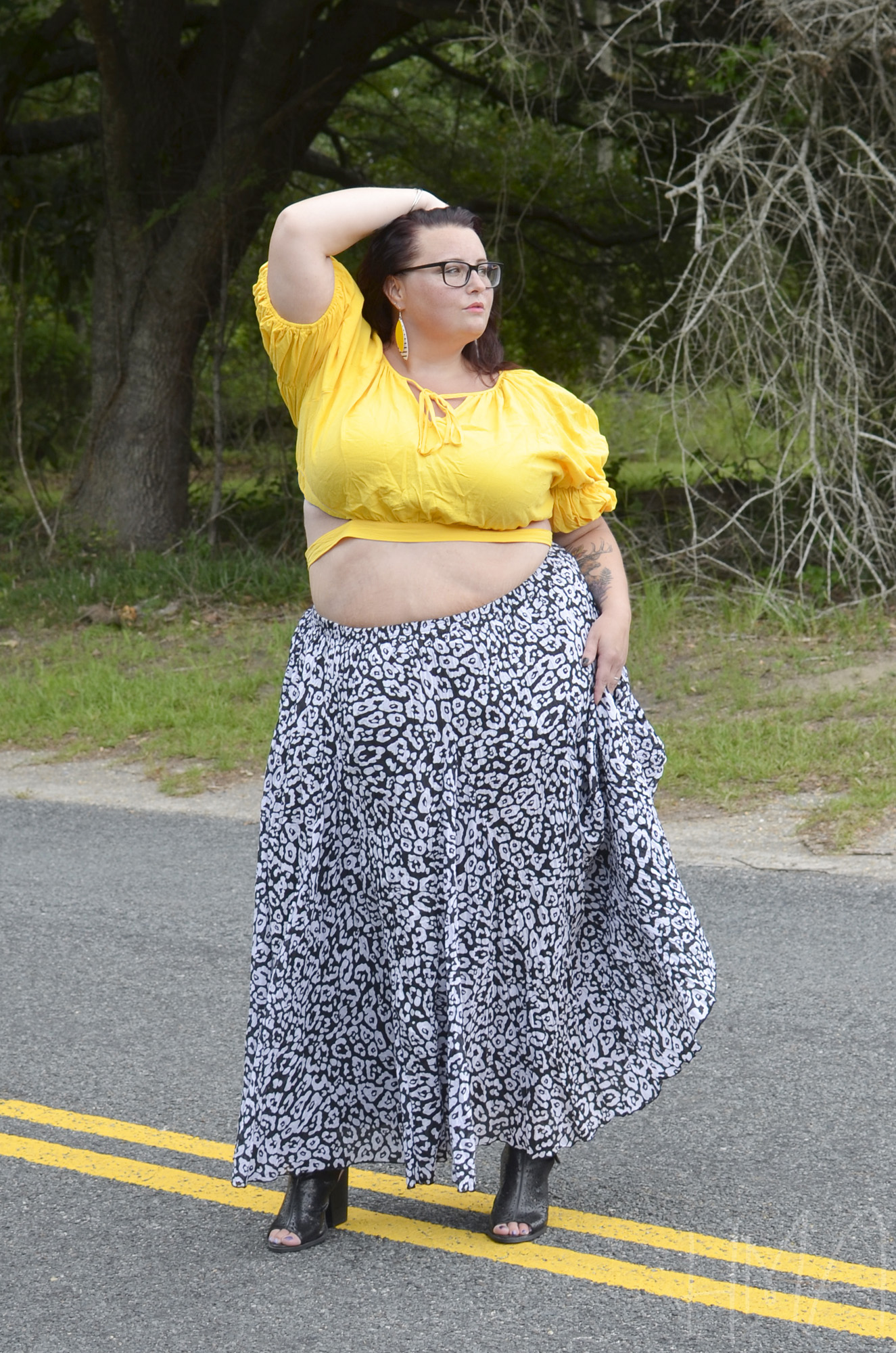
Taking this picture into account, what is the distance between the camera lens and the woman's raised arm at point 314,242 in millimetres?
2742

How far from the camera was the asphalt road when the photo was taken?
2.68 metres

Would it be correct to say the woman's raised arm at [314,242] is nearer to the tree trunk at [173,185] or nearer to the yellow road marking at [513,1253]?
the yellow road marking at [513,1253]

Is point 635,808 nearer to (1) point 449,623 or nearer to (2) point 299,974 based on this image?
(1) point 449,623

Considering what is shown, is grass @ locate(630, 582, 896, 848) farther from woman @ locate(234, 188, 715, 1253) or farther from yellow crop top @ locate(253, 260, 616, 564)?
yellow crop top @ locate(253, 260, 616, 564)

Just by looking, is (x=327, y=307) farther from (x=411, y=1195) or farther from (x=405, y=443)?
(x=411, y=1195)

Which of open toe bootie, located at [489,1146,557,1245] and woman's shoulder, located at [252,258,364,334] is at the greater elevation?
woman's shoulder, located at [252,258,364,334]

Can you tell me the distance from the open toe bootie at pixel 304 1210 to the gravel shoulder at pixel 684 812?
105 inches

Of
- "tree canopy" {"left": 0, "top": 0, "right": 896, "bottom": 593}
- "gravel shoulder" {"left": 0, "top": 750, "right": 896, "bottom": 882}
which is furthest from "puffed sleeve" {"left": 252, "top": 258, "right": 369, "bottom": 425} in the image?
"tree canopy" {"left": 0, "top": 0, "right": 896, "bottom": 593}

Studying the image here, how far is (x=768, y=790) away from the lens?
6105 mm

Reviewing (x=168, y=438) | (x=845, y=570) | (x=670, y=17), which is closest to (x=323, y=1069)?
(x=845, y=570)

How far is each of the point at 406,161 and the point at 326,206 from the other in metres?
12.1

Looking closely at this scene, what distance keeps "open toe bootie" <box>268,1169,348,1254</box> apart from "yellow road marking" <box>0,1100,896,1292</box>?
0.21 metres

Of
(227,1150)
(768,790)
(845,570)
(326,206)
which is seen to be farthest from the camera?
(845,570)

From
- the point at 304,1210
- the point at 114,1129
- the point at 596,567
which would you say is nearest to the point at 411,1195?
the point at 304,1210
